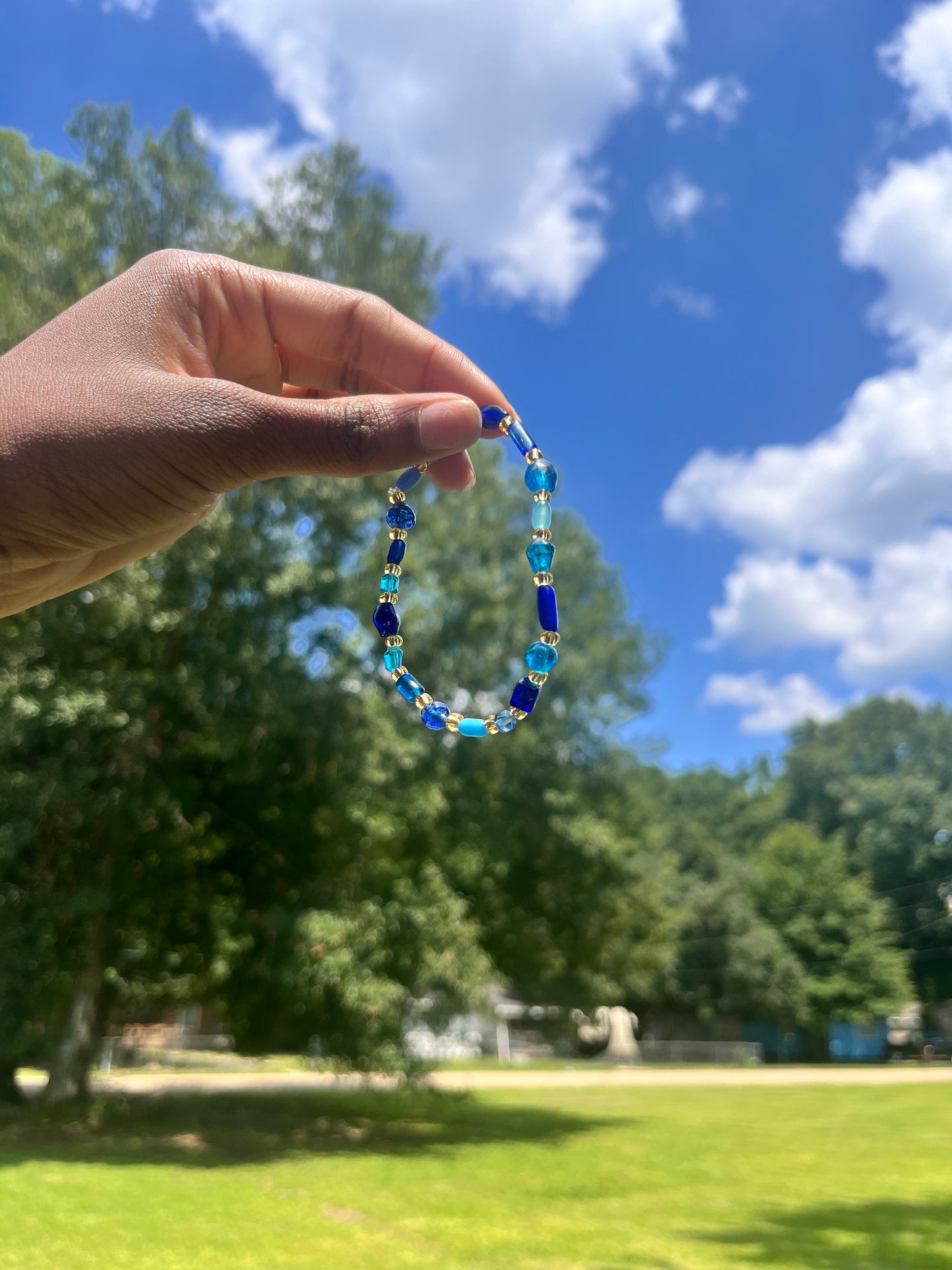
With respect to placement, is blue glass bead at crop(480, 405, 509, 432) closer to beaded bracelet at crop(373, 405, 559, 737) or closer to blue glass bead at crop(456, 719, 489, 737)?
beaded bracelet at crop(373, 405, 559, 737)

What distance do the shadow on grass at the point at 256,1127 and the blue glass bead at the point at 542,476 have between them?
1150 centimetres

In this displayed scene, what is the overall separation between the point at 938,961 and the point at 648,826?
97.4ft

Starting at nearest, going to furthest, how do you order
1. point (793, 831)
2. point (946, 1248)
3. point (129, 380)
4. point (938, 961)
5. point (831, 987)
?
point (129, 380) → point (946, 1248) → point (831, 987) → point (938, 961) → point (793, 831)

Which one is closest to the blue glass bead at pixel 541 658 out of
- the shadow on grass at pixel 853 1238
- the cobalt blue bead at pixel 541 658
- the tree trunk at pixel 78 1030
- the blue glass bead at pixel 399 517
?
the cobalt blue bead at pixel 541 658

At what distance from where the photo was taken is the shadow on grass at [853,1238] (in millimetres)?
7168

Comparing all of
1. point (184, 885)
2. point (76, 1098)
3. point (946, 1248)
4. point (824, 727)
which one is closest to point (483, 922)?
point (184, 885)

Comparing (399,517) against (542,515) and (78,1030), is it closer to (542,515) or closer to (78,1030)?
(542,515)

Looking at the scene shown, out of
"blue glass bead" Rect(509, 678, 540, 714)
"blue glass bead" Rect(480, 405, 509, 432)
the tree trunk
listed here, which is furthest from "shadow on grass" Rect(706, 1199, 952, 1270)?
the tree trunk

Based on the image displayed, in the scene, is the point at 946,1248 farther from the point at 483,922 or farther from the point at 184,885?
the point at 184,885

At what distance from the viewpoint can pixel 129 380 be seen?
212 centimetres

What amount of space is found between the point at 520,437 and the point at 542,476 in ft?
0.44

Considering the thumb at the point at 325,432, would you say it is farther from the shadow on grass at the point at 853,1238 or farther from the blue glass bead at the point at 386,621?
the shadow on grass at the point at 853,1238

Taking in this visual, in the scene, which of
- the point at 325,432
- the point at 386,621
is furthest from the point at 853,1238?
the point at 325,432

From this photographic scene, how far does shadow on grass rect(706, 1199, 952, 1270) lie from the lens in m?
7.17
